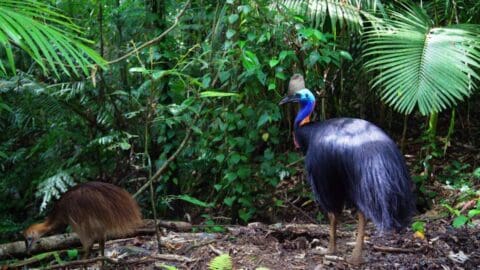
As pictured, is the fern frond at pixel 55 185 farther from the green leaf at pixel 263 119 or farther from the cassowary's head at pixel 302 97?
the cassowary's head at pixel 302 97

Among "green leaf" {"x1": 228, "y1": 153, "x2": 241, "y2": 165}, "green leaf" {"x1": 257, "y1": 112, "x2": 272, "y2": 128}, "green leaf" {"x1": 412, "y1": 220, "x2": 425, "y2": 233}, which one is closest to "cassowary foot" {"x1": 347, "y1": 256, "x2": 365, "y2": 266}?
"green leaf" {"x1": 412, "y1": 220, "x2": 425, "y2": 233}

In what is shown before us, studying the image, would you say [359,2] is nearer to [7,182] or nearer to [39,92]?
[39,92]

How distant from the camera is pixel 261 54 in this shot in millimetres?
4797

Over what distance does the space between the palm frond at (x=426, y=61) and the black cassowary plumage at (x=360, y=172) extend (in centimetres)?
63

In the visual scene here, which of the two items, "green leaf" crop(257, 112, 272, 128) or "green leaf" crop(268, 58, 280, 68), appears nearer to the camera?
"green leaf" crop(268, 58, 280, 68)

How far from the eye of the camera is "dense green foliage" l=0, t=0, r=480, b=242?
4426 mm

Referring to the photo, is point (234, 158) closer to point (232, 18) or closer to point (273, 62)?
point (273, 62)

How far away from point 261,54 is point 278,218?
1571 millimetres

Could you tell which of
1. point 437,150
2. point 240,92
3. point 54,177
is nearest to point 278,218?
point 240,92

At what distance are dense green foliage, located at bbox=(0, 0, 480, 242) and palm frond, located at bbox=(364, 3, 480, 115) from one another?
0.01 m

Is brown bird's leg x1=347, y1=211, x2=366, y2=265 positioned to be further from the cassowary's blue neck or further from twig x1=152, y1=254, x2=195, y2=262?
twig x1=152, y1=254, x2=195, y2=262

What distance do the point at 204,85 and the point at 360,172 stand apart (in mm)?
1466

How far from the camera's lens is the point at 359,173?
3.34 meters

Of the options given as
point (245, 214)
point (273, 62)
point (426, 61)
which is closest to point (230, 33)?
point (273, 62)
